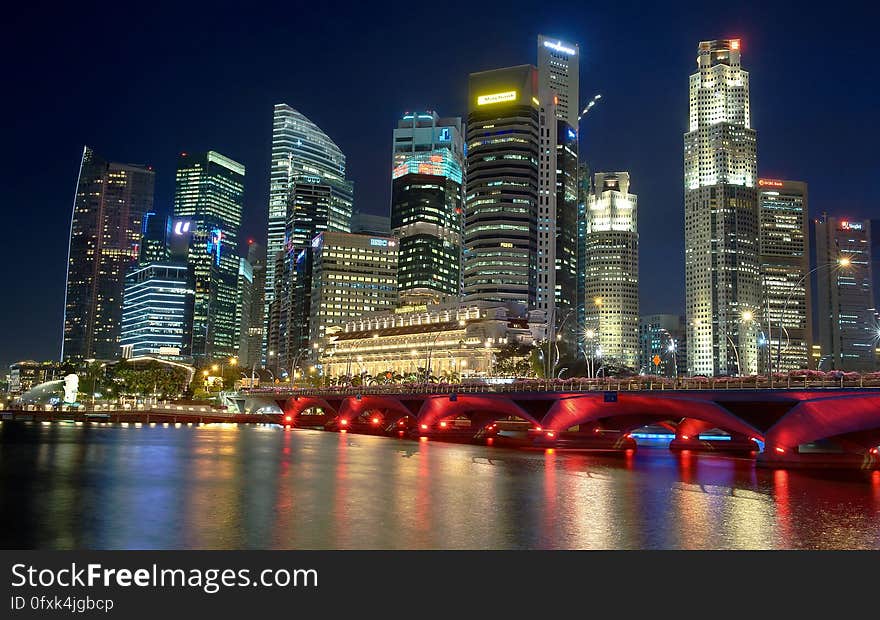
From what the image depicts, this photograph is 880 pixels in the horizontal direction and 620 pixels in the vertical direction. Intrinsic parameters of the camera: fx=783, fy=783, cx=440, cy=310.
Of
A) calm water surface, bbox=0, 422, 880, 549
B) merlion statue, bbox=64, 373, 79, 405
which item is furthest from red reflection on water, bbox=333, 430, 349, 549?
merlion statue, bbox=64, 373, 79, 405

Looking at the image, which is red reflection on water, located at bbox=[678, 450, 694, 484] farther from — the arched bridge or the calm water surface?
the arched bridge

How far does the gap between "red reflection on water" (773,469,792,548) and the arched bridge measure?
4842 millimetres

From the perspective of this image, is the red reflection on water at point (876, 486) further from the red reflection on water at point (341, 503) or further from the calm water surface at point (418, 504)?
the red reflection on water at point (341, 503)

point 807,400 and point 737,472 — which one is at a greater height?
point 807,400

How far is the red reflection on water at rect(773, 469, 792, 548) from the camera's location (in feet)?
107

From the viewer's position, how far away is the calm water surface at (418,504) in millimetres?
31125

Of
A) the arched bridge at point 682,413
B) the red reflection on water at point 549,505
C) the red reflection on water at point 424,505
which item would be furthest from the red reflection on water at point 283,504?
the arched bridge at point 682,413

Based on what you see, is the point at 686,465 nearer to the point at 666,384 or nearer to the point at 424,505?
the point at 666,384

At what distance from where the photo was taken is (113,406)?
636 ft

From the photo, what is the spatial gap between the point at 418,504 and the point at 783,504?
19833mm

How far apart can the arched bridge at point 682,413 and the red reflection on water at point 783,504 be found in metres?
4.84
